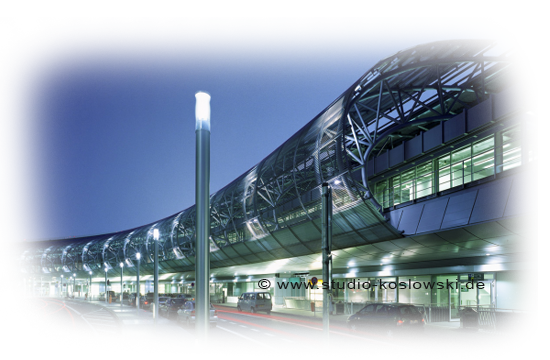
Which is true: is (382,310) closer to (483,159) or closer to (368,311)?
(368,311)

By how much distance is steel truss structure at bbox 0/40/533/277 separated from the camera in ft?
75.0

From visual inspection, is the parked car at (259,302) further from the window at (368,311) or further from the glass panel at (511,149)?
the glass panel at (511,149)

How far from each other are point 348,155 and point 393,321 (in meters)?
9.96

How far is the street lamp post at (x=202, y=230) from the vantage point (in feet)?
19.7

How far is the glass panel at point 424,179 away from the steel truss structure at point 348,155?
2.57 m

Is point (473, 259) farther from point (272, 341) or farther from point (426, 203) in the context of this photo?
point (272, 341)

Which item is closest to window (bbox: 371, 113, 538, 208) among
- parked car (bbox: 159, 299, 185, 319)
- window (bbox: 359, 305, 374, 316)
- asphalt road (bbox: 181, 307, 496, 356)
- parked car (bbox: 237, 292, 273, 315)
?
window (bbox: 359, 305, 374, 316)

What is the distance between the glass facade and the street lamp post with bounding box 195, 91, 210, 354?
13.8 meters

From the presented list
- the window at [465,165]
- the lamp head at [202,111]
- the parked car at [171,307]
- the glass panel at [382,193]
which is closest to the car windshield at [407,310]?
the window at [465,165]

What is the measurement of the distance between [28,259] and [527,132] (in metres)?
144

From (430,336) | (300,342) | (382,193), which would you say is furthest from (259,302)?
(430,336)

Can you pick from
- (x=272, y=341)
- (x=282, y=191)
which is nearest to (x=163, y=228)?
(x=282, y=191)

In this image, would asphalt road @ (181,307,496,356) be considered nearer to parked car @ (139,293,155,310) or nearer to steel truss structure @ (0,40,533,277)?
steel truss structure @ (0,40,533,277)

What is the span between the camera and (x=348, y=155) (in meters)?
26.0
